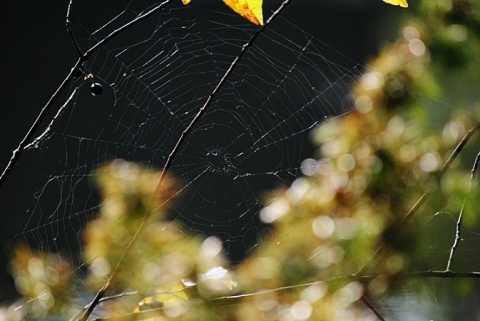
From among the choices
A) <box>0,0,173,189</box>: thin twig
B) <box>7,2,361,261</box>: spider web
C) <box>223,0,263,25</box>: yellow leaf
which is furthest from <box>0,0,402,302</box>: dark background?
<box>0,0,173,189</box>: thin twig

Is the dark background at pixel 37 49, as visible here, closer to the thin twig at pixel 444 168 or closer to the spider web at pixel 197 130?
the spider web at pixel 197 130

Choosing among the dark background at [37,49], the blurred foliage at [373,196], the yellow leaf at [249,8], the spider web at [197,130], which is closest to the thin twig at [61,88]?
the yellow leaf at [249,8]

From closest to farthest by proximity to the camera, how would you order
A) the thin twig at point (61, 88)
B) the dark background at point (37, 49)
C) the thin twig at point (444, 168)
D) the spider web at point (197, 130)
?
1. the thin twig at point (444, 168)
2. the thin twig at point (61, 88)
3. the spider web at point (197, 130)
4. the dark background at point (37, 49)

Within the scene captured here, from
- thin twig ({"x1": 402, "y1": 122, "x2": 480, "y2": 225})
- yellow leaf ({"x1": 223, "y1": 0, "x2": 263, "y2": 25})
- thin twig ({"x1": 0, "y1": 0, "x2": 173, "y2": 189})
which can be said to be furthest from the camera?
yellow leaf ({"x1": 223, "y1": 0, "x2": 263, "y2": 25})

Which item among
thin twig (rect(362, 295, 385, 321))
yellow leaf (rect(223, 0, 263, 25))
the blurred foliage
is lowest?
thin twig (rect(362, 295, 385, 321))

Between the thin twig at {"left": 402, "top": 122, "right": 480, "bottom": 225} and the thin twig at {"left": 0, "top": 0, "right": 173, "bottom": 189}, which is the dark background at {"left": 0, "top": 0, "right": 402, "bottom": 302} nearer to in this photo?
the thin twig at {"left": 0, "top": 0, "right": 173, "bottom": 189}

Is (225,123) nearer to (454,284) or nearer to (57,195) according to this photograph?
(57,195)

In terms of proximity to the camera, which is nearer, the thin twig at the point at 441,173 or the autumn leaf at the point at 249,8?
the thin twig at the point at 441,173

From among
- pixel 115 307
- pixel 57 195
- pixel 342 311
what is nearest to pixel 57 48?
pixel 57 195

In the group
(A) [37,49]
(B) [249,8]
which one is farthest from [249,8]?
(A) [37,49]
